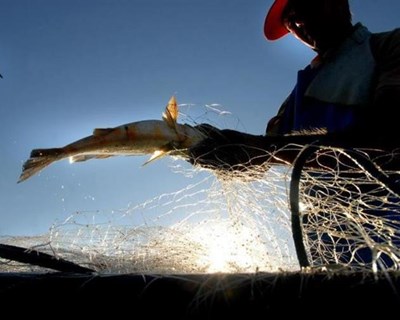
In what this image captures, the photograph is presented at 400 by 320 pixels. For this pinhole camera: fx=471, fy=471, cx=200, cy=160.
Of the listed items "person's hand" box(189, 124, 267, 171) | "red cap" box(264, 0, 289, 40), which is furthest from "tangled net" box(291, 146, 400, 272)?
"red cap" box(264, 0, 289, 40)

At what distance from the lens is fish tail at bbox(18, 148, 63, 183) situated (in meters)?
2.99

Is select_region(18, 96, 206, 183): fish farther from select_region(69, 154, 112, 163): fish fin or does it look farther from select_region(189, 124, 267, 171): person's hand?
select_region(189, 124, 267, 171): person's hand

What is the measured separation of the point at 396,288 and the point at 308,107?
9.54 ft

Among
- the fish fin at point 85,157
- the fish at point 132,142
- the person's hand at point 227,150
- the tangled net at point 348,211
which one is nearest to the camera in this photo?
the tangled net at point 348,211

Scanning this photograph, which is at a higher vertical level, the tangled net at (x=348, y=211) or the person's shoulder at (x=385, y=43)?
the person's shoulder at (x=385, y=43)

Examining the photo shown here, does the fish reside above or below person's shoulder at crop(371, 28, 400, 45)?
below

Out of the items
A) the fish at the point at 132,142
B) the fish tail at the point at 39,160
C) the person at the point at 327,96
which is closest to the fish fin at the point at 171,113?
the fish at the point at 132,142

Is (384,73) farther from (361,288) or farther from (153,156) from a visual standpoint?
(361,288)

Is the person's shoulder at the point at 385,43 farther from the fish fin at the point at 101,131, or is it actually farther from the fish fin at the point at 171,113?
the fish fin at the point at 101,131

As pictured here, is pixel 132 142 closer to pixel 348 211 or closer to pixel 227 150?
pixel 227 150

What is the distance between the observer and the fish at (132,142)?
294 cm

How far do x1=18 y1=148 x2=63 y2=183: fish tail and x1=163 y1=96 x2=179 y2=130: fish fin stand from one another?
755 mm

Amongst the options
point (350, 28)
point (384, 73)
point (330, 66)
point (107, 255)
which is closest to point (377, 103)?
point (384, 73)

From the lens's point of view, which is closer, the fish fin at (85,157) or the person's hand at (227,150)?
the person's hand at (227,150)
